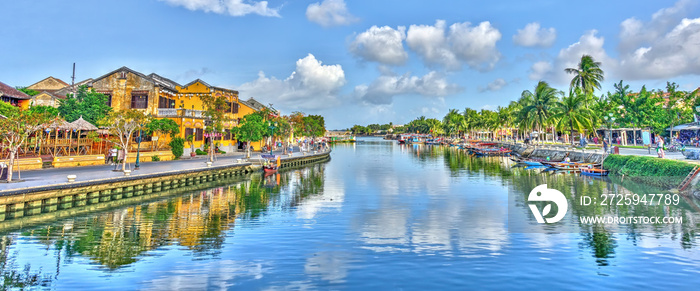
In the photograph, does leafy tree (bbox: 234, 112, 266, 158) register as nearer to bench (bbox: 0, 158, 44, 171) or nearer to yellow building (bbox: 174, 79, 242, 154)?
yellow building (bbox: 174, 79, 242, 154)

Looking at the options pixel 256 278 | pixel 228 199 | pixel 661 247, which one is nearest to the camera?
pixel 256 278

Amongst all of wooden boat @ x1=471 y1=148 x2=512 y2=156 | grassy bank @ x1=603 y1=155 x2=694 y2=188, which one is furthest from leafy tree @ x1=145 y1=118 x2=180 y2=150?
wooden boat @ x1=471 y1=148 x2=512 y2=156

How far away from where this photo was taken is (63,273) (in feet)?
43.7

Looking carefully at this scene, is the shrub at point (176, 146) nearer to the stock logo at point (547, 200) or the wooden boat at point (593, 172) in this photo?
the stock logo at point (547, 200)

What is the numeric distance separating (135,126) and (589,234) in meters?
35.9

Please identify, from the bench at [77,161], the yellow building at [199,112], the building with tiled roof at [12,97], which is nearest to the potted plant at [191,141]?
the yellow building at [199,112]

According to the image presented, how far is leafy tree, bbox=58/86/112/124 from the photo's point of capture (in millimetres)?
44406

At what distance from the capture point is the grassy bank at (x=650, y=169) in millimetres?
32031

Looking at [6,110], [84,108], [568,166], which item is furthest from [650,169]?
[6,110]

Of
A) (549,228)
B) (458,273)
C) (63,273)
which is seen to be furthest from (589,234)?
(63,273)

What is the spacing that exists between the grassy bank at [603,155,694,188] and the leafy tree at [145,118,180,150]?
5272cm

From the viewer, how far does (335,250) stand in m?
16.4

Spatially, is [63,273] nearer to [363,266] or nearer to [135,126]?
[363,266]

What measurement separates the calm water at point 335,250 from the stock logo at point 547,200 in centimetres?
93
